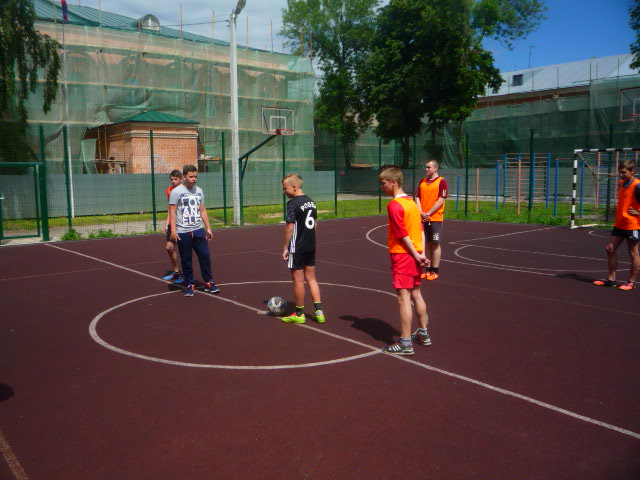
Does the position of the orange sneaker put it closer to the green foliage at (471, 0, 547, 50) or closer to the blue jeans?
the blue jeans

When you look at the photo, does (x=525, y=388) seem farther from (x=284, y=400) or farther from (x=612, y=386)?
(x=284, y=400)

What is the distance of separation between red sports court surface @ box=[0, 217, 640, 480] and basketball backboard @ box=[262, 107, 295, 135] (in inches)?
935

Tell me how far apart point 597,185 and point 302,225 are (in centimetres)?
1862

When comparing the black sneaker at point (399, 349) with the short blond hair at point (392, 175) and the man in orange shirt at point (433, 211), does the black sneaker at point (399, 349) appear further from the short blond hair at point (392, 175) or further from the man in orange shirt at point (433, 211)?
the man in orange shirt at point (433, 211)

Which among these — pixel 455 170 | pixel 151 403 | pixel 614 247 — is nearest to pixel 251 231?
pixel 614 247

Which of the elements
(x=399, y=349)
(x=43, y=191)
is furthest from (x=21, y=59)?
(x=399, y=349)

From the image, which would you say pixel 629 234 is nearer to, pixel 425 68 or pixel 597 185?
pixel 597 185

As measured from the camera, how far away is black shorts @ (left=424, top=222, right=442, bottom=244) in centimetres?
985

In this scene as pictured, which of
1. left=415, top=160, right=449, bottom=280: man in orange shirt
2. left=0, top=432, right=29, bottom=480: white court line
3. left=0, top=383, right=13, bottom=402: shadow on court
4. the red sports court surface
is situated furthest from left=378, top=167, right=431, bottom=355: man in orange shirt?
left=415, top=160, right=449, bottom=280: man in orange shirt

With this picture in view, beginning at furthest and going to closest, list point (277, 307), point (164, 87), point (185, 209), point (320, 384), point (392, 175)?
point (164, 87), point (185, 209), point (277, 307), point (392, 175), point (320, 384)

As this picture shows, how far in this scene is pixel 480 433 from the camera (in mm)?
4000

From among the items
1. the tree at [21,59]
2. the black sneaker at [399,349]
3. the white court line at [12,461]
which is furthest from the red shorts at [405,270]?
the tree at [21,59]

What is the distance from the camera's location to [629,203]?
8.59m

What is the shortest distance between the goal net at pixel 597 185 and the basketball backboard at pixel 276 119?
1594 cm
